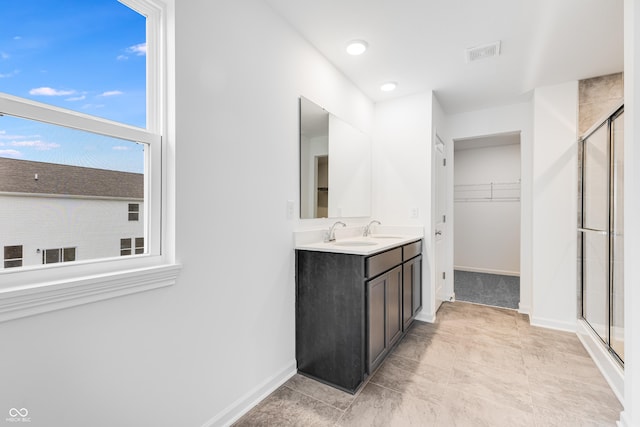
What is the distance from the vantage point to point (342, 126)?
2.69m

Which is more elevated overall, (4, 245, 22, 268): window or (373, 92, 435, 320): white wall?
(373, 92, 435, 320): white wall

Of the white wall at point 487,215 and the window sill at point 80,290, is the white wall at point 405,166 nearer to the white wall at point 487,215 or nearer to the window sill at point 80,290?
the window sill at point 80,290

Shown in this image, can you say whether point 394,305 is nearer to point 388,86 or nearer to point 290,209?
point 290,209

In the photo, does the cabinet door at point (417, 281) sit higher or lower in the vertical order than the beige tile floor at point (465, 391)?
higher

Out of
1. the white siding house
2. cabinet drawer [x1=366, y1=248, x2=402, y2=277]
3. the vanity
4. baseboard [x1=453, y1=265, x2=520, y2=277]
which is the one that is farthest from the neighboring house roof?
baseboard [x1=453, y1=265, x2=520, y2=277]

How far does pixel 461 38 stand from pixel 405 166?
4.22 ft

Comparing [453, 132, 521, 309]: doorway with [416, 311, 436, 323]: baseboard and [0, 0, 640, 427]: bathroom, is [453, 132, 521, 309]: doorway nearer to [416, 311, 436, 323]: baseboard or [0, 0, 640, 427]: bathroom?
[416, 311, 436, 323]: baseboard

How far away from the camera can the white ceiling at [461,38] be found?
5.91ft

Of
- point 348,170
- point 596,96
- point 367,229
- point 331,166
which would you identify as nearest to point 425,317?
point 367,229

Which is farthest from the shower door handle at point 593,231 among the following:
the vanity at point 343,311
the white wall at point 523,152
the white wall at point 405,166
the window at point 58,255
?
the window at point 58,255

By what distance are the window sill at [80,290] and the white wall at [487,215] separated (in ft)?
17.4

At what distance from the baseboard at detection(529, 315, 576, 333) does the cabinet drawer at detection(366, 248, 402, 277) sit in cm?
177

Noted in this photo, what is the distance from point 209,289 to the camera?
1474 millimetres

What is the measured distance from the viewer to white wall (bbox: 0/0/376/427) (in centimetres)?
101
